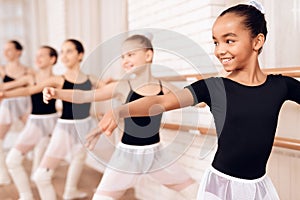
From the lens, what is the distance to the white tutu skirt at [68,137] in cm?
263

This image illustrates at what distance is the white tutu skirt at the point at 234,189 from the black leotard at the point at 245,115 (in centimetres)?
2

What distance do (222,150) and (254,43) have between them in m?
0.37

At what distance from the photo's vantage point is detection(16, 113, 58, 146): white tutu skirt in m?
2.88

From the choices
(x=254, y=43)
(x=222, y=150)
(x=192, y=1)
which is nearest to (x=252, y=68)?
(x=254, y=43)

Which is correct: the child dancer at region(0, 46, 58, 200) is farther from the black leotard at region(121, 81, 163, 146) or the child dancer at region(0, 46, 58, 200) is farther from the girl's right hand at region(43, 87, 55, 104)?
the girl's right hand at region(43, 87, 55, 104)

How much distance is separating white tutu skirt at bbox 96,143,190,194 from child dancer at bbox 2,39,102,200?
85 centimetres

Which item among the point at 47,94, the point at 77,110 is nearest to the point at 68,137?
the point at 77,110

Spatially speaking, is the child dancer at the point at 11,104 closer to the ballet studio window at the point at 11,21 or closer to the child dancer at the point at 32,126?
the child dancer at the point at 32,126

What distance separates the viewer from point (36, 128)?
299cm

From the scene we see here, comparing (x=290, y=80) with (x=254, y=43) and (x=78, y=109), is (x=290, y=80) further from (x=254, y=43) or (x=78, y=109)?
(x=78, y=109)

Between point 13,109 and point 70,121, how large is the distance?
A: 1189mm

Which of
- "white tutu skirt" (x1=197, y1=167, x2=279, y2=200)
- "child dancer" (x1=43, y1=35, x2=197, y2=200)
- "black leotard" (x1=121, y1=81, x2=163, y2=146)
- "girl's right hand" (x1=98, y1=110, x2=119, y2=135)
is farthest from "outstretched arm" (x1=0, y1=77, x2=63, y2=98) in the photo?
"white tutu skirt" (x1=197, y1=167, x2=279, y2=200)

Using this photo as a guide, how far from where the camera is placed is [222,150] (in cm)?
130

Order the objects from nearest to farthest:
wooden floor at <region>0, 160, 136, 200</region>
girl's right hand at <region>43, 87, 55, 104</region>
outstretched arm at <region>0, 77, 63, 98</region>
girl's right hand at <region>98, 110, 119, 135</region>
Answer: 1. girl's right hand at <region>98, 110, 119, 135</region>
2. girl's right hand at <region>43, 87, 55, 104</region>
3. outstretched arm at <region>0, 77, 63, 98</region>
4. wooden floor at <region>0, 160, 136, 200</region>
